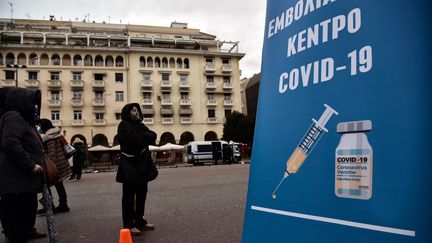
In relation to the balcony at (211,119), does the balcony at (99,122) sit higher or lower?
lower

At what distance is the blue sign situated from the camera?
999 millimetres

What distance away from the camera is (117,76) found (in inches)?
1766

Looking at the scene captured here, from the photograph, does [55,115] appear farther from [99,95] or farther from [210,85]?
[210,85]

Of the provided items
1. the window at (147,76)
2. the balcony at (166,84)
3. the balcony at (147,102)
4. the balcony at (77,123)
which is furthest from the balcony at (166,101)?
the balcony at (77,123)

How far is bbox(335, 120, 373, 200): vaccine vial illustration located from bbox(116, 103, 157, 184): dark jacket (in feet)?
10.3

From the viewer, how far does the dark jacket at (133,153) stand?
4.05 m

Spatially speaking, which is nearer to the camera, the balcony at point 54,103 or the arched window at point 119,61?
the balcony at point 54,103

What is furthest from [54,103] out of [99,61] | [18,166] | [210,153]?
[18,166]

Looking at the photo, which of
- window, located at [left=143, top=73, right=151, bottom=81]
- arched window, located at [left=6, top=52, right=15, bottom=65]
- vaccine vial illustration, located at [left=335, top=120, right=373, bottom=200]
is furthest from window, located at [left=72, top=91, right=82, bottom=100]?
vaccine vial illustration, located at [left=335, top=120, right=373, bottom=200]

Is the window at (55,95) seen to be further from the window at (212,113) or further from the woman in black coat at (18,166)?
the woman in black coat at (18,166)

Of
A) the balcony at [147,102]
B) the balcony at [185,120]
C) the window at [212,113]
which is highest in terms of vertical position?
the balcony at [147,102]

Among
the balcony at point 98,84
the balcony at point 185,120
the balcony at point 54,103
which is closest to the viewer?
the balcony at point 54,103

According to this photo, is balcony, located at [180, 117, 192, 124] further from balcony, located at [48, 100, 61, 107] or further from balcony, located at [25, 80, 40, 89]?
balcony, located at [25, 80, 40, 89]

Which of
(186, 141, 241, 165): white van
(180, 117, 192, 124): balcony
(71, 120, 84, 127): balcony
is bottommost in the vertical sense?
(186, 141, 241, 165): white van
